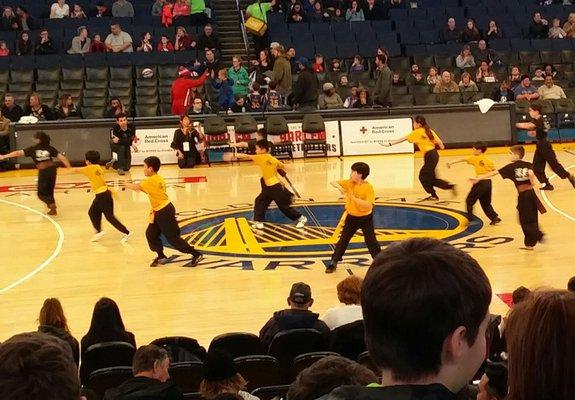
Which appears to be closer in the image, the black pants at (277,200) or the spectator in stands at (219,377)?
the spectator in stands at (219,377)

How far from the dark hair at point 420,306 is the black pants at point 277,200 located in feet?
44.9

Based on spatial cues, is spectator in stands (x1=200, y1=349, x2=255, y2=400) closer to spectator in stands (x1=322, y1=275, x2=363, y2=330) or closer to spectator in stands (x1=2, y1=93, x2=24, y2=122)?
spectator in stands (x1=322, y1=275, x2=363, y2=330)

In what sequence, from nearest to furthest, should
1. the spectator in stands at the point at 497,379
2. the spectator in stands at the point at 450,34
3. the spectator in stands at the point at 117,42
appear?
the spectator in stands at the point at 497,379
the spectator in stands at the point at 117,42
the spectator in stands at the point at 450,34

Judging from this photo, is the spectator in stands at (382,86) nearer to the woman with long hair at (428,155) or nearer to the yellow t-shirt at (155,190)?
the woman with long hair at (428,155)

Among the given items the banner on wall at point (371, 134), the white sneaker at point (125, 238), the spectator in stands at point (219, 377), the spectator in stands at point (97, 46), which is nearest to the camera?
the spectator in stands at point (219, 377)

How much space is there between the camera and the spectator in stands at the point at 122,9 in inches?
1145

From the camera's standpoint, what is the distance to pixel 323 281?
12867 millimetres

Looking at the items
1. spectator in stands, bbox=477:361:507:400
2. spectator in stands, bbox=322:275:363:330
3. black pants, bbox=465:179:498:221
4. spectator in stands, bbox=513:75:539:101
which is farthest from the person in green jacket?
spectator in stands, bbox=477:361:507:400

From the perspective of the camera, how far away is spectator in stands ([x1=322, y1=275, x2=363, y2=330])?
8.69 metres

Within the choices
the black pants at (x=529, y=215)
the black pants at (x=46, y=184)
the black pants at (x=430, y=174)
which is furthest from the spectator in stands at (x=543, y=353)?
the black pants at (x=46, y=184)

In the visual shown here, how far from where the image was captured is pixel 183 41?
27906 mm

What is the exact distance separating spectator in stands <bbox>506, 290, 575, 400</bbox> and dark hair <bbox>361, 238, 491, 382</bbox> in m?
0.16

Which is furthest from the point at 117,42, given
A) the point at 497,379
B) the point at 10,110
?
the point at 497,379

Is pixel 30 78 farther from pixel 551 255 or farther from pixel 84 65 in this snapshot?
pixel 551 255
